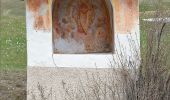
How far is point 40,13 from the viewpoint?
8.01m

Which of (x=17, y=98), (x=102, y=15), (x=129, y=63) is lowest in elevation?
(x=17, y=98)

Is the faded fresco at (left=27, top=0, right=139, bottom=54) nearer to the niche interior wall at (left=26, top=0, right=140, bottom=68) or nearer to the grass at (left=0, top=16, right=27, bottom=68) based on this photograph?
the niche interior wall at (left=26, top=0, right=140, bottom=68)

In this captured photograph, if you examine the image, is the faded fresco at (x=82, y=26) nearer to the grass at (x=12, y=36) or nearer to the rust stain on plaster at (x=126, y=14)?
the rust stain on plaster at (x=126, y=14)

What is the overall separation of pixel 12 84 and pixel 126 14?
3.12m

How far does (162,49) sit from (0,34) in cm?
1138

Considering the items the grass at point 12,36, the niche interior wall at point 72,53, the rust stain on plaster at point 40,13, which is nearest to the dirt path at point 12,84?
the grass at point 12,36

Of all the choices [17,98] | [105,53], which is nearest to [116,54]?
[105,53]

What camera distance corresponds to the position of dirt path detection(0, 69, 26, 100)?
9.59m

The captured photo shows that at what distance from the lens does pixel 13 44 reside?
16141 millimetres

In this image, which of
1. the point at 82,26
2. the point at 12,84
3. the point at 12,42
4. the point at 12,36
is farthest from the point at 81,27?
the point at 12,36

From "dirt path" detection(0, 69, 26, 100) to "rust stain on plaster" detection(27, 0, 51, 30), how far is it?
5.76 feet

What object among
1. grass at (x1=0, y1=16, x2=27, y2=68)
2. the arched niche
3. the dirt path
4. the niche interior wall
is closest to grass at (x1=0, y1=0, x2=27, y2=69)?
grass at (x1=0, y1=16, x2=27, y2=68)

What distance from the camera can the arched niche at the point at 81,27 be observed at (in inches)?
339

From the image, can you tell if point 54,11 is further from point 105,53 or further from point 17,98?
point 17,98
